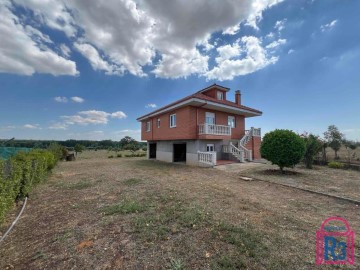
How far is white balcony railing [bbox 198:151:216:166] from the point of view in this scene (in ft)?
44.5

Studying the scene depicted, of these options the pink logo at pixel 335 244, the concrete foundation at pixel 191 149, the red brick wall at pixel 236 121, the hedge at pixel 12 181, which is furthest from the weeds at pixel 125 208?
the red brick wall at pixel 236 121

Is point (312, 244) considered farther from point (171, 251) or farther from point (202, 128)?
point (202, 128)

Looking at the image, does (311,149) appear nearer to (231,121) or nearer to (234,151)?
(234,151)

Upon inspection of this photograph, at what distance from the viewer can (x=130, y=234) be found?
3.77 meters

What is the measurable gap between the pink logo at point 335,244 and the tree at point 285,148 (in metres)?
6.77

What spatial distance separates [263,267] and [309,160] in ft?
44.8

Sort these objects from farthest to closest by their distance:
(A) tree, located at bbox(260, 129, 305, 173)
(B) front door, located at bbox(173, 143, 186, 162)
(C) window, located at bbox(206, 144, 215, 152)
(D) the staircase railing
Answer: (B) front door, located at bbox(173, 143, 186, 162), (C) window, located at bbox(206, 144, 215, 152), (D) the staircase railing, (A) tree, located at bbox(260, 129, 305, 173)

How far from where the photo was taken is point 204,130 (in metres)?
14.5

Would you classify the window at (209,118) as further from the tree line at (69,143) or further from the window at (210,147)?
the tree line at (69,143)

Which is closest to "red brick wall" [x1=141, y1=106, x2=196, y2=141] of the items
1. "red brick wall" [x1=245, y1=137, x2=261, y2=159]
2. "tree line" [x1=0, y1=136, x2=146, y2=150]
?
"red brick wall" [x1=245, y1=137, x2=261, y2=159]

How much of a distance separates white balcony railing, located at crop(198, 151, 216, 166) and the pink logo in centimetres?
933

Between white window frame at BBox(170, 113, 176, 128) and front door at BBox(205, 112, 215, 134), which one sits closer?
front door at BBox(205, 112, 215, 134)

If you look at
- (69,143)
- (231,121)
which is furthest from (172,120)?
(69,143)

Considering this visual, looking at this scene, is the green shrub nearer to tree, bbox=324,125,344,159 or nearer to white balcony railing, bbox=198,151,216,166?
tree, bbox=324,125,344,159
